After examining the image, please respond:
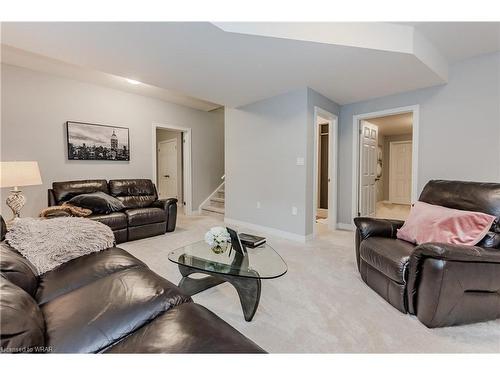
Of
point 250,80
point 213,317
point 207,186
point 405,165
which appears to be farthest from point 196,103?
point 405,165

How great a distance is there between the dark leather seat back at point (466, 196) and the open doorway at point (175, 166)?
4461mm

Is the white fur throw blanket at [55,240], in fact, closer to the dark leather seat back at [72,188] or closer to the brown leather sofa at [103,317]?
the brown leather sofa at [103,317]

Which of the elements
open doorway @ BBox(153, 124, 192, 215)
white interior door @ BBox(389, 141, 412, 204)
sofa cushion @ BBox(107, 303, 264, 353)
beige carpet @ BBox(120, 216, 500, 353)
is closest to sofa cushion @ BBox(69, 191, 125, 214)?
beige carpet @ BBox(120, 216, 500, 353)

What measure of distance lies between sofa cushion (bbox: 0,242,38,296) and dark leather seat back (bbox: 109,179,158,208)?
8.09 ft

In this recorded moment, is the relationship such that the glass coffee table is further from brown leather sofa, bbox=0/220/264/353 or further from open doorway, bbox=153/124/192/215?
open doorway, bbox=153/124/192/215

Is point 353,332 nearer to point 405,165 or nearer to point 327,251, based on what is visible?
point 327,251

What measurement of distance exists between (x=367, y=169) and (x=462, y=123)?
5.04 ft

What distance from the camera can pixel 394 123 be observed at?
18.9 feet

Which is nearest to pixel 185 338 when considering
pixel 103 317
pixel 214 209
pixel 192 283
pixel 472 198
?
pixel 103 317

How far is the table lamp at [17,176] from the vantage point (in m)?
2.62

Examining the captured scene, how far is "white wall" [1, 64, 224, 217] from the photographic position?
336 cm

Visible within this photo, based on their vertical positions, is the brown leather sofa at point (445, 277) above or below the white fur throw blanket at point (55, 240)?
Answer: below

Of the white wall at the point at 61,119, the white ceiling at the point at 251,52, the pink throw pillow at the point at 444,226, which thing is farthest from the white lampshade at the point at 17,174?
the pink throw pillow at the point at 444,226

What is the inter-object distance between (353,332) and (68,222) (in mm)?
2207
